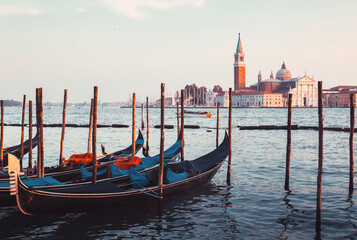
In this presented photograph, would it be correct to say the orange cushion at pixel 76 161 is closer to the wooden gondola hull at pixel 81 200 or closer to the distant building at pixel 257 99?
the wooden gondola hull at pixel 81 200

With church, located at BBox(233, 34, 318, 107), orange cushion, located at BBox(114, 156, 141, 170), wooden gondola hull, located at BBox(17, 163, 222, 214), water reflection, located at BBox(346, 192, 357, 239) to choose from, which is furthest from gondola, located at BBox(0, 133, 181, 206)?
church, located at BBox(233, 34, 318, 107)

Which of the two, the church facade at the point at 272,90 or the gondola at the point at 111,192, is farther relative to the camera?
the church facade at the point at 272,90

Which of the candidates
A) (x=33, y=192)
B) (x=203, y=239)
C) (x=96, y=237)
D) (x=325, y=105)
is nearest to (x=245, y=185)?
(x=203, y=239)

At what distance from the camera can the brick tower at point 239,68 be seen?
401 ft

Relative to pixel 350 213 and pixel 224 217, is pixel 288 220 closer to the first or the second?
pixel 224 217

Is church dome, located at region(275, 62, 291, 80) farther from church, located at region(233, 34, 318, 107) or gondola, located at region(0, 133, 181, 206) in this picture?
gondola, located at region(0, 133, 181, 206)

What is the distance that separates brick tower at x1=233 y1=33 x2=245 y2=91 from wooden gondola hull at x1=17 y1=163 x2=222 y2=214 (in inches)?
4589

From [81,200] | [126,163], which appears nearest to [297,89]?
[126,163]

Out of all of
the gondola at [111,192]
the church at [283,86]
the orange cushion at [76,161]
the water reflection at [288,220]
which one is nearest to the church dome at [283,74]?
the church at [283,86]

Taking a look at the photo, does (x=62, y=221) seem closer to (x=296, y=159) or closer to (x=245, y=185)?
(x=245, y=185)

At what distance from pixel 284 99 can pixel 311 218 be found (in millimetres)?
116769

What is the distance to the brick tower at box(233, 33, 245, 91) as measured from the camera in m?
122

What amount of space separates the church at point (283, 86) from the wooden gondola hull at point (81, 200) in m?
112

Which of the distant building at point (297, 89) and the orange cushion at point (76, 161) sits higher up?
the distant building at point (297, 89)
